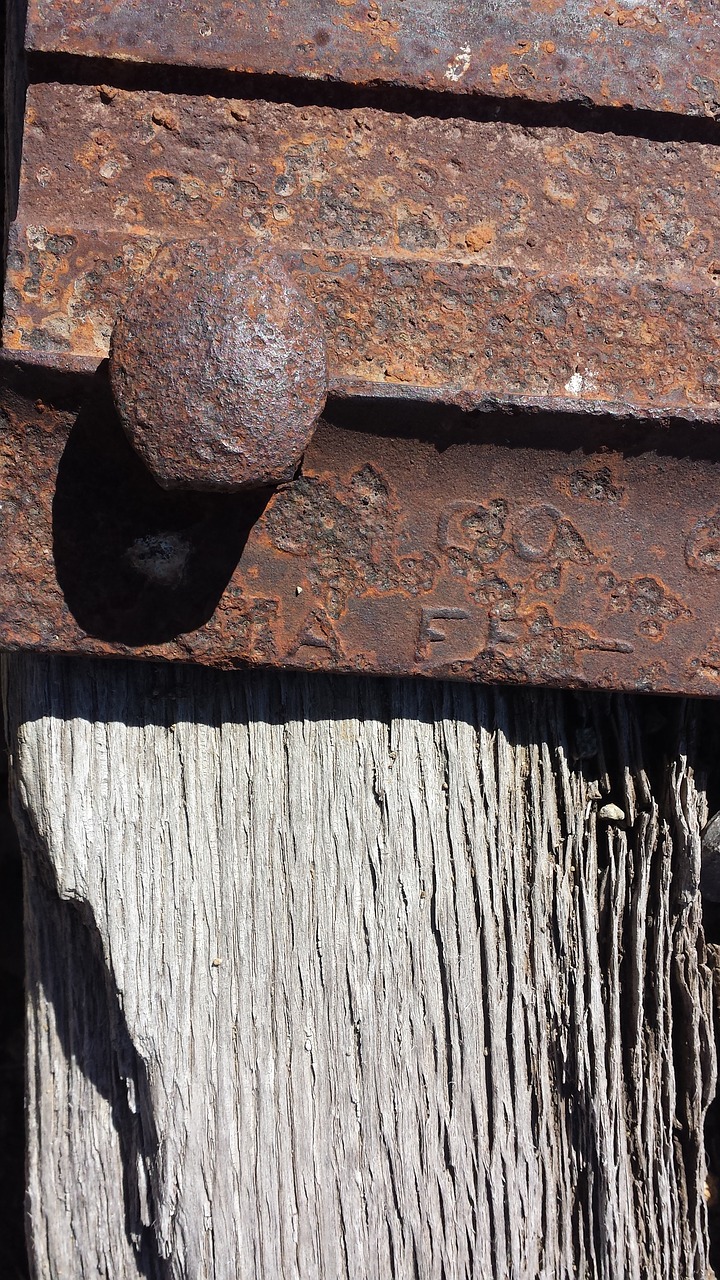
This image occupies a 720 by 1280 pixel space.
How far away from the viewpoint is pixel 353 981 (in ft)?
4.59

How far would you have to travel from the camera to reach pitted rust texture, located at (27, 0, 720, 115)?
3.85 feet

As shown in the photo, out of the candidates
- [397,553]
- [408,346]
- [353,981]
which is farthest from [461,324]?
[353,981]

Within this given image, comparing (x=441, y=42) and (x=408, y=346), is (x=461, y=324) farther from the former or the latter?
(x=441, y=42)

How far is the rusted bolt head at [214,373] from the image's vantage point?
3.39 feet

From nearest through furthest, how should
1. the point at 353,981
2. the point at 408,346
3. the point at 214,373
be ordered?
the point at 214,373 < the point at 408,346 < the point at 353,981

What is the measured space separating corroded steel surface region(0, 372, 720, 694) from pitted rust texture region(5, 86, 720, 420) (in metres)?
0.08

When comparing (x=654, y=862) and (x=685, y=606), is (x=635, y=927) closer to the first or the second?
(x=654, y=862)

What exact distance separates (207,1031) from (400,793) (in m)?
0.45

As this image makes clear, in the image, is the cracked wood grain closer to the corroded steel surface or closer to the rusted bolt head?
the corroded steel surface

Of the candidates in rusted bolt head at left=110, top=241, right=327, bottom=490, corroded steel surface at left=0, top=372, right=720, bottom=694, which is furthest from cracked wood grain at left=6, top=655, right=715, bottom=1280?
rusted bolt head at left=110, top=241, right=327, bottom=490

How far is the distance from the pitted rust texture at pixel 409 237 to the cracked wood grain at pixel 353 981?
0.49m

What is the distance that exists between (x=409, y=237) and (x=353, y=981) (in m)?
1.04

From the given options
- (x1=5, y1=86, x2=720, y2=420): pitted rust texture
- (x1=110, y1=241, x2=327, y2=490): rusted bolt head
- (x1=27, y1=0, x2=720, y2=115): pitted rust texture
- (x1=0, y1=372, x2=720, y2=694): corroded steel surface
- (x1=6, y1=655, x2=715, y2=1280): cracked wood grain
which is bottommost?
(x1=6, y1=655, x2=715, y2=1280): cracked wood grain

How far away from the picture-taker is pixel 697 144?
1.25 m
